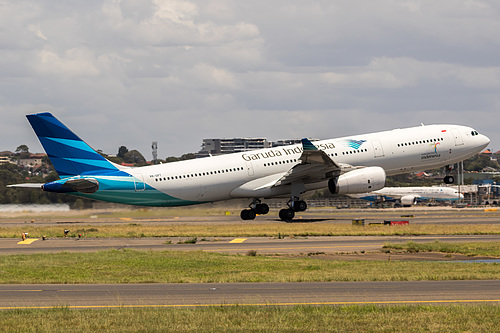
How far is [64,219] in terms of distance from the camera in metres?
66.2

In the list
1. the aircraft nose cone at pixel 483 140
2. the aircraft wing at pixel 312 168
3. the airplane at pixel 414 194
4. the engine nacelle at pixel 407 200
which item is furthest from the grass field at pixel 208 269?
the airplane at pixel 414 194

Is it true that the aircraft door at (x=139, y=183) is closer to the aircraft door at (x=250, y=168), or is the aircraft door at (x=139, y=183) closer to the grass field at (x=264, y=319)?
the aircraft door at (x=250, y=168)

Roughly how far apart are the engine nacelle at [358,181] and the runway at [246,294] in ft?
102

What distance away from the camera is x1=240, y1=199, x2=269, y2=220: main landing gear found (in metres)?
58.5

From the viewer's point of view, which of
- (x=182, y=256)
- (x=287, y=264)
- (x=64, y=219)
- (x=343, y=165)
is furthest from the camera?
(x=64, y=219)

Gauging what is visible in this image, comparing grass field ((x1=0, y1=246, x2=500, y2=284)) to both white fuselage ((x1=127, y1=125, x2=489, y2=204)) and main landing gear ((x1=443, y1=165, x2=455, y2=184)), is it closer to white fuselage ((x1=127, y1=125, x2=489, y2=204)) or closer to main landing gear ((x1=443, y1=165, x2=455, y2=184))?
white fuselage ((x1=127, y1=125, x2=489, y2=204))

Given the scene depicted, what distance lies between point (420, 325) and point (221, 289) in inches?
315

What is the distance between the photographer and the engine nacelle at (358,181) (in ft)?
176

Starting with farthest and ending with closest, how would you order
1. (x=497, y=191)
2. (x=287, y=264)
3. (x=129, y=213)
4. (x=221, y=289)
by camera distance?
(x=497, y=191) → (x=129, y=213) → (x=287, y=264) → (x=221, y=289)

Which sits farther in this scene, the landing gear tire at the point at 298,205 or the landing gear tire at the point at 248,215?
the landing gear tire at the point at 248,215

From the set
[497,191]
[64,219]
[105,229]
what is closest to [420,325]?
[105,229]

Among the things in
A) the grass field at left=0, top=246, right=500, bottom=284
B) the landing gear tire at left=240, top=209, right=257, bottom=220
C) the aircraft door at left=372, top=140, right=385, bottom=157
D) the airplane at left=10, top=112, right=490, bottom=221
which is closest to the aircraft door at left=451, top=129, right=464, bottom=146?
the airplane at left=10, top=112, right=490, bottom=221

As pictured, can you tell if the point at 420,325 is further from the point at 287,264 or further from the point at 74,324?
the point at 287,264

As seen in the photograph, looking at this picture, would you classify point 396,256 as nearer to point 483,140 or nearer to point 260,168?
point 260,168
